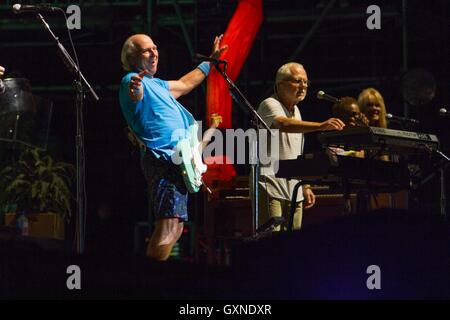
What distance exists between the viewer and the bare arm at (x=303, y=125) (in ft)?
15.2

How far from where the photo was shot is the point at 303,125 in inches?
186

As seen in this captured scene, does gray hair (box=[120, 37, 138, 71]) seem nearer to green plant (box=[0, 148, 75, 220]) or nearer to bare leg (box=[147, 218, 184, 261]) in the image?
bare leg (box=[147, 218, 184, 261])

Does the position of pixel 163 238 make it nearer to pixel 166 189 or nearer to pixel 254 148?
pixel 166 189

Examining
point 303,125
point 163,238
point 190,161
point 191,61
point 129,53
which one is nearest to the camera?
point 163,238

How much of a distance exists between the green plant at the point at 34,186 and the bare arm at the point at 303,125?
10.1 feet

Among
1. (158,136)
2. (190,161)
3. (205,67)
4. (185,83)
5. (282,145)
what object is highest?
(205,67)

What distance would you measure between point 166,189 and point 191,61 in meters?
5.06

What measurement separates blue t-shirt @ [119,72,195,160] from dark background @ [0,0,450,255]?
12.7 feet

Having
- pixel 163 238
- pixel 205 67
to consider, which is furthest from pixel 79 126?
pixel 163 238

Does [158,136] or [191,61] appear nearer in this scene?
[158,136]

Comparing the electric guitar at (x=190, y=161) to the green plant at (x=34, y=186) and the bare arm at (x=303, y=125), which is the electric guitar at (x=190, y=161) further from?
the green plant at (x=34, y=186)

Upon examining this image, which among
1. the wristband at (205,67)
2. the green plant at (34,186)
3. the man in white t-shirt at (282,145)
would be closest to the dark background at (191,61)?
the green plant at (34,186)

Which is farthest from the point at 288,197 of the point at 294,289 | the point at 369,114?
the point at 294,289
